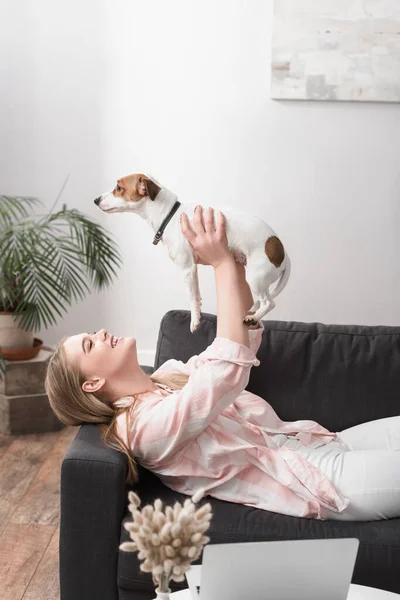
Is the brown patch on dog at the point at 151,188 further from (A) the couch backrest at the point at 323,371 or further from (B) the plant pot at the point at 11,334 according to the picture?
(B) the plant pot at the point at 11,334

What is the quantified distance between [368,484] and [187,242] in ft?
2.47

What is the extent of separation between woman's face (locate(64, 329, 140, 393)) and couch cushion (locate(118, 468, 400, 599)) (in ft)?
1.02

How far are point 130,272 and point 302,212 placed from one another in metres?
0.88

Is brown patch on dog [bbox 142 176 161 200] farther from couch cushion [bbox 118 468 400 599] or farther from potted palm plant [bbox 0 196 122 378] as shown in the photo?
potted palm plant [bbox 0 196 122 378]

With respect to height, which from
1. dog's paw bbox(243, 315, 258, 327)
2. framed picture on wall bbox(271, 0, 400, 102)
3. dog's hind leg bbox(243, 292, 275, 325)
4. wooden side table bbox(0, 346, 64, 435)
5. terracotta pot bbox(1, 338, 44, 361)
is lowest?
wooden side table bbox(0, 346, 64, 435)

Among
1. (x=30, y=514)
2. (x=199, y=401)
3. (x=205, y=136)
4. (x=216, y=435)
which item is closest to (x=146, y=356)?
(x=205, y=136)

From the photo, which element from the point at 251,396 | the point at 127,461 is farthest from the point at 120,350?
the point at 251,396

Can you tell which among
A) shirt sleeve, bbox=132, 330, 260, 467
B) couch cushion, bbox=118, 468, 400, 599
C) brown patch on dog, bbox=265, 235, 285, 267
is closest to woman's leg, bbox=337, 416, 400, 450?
couch cushion, bbox=118, 468, 400, 599

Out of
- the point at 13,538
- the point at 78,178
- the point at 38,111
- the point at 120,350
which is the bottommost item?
the point at 13,538

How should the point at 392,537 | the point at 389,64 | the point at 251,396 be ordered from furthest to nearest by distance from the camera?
the point at 389,64 → the point at 251,396 → the point at 392,537

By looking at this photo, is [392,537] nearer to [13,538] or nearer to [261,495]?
[261,495]

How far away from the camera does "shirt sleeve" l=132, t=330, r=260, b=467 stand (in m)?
1.70

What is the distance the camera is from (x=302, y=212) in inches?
142

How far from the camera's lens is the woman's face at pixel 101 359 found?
73.3 inches
